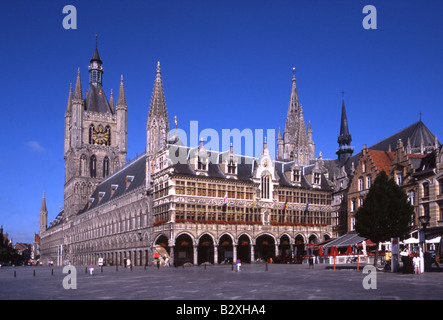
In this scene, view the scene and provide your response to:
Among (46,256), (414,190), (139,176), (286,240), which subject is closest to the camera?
(414,190)

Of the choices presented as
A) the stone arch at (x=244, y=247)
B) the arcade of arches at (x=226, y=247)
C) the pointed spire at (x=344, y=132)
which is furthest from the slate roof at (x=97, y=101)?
the stone arch at (x=244, y=247)

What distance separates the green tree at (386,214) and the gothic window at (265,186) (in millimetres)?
26986

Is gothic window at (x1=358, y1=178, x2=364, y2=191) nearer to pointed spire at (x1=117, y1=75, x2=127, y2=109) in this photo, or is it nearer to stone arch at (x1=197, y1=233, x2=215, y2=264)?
stone arch at (x1=197, y1=233, x2=215, y2=264)

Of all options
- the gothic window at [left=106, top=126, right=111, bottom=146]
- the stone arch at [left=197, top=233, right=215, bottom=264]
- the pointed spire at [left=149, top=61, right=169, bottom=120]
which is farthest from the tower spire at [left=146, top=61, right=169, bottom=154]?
the gothic window at [left=106, top=126, right=111, bottom=146]

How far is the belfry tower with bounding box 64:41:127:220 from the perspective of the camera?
110812 millimetres

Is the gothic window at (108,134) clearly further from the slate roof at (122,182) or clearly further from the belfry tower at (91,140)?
the slate roof at (122,182)

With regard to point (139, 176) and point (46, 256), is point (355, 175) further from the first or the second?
point (46, 256)

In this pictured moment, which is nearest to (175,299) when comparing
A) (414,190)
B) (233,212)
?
(414,190)

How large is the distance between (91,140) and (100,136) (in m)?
2.27

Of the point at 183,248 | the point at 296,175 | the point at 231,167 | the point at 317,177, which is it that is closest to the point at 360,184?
the point at 296,175

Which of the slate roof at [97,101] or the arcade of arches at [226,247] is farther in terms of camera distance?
the slate roof at [97,101]

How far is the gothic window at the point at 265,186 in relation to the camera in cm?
6812

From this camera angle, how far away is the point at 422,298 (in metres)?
18.4
